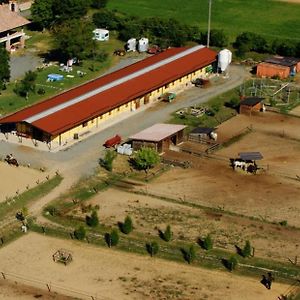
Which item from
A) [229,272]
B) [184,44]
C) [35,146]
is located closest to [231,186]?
[229,272]

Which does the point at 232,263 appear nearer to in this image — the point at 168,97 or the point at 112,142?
the point at 112,142

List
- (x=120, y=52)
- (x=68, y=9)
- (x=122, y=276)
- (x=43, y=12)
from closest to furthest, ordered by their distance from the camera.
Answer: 1. (x=122, y=276)
2. (x=120, y=52)
3. (x=68, y=9)
4. (x=43, y=12)

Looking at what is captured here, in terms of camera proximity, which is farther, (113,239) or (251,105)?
(251,105)

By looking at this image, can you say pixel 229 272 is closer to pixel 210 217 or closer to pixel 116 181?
pixel 210 217

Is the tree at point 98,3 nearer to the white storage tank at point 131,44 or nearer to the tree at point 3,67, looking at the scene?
the white storage tank at point 131,44

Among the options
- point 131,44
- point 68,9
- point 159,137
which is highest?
point 68,9

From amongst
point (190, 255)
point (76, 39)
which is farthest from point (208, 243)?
point (76, 39)
